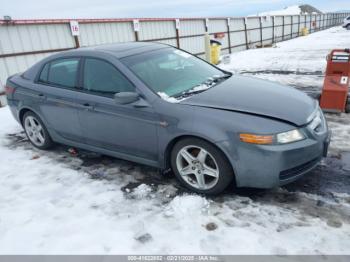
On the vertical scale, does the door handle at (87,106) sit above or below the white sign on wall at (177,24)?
below

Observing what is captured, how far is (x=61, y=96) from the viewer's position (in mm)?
4164

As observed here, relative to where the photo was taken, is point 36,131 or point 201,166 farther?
point 36,131

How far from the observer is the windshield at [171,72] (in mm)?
3523

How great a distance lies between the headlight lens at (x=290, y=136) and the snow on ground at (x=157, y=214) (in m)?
0.69

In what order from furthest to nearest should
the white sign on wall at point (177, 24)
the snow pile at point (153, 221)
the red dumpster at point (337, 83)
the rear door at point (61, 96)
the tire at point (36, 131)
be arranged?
the white sign on wall at point (177, 24) → the red dumpster at point (337, 83) → the tire at point (36, 131) → the rear door at point (61, 96) → the snow pile at point (153, 221)

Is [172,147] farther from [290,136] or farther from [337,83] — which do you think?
[337,83]

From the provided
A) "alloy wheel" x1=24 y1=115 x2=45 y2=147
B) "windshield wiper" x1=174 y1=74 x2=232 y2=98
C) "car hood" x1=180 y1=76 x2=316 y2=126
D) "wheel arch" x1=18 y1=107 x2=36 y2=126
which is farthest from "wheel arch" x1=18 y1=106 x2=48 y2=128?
"car hood" x1=180 y1=76 x2=316 y2=126

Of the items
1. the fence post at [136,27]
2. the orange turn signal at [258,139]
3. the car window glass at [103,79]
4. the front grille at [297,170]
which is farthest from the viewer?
the fence post at [136,27]

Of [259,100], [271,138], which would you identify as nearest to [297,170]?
[271,138]

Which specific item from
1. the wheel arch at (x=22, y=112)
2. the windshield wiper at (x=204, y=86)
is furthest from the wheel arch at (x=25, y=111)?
the windshield wiper at (x=204, y=86)

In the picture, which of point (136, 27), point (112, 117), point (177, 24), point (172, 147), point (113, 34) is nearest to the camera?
point (172, 147)

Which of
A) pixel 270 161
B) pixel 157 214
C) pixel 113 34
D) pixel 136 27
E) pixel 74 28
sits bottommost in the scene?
pixel 157 214

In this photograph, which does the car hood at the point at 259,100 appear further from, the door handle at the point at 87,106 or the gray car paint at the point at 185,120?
the door handle at the point at 87,106

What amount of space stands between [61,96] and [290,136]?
3028 millimetres
